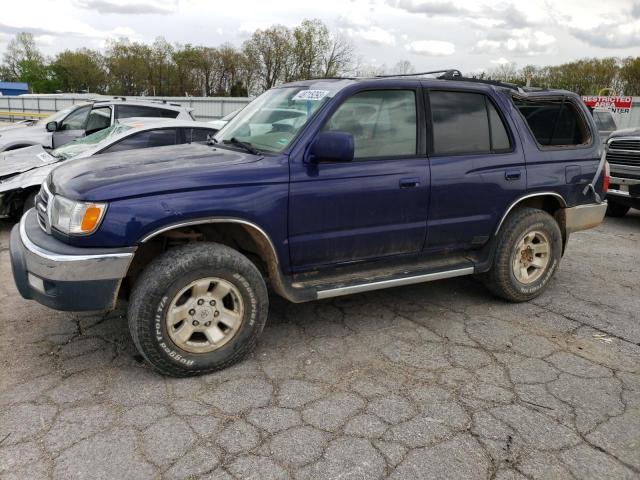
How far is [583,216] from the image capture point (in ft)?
16.1

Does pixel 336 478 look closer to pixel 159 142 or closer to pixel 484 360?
pixel 484 360

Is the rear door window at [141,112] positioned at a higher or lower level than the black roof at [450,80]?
lower

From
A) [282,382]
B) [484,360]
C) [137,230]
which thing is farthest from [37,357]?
[484,360]

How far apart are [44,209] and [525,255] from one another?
12.4 ft

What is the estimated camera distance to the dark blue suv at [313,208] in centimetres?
318

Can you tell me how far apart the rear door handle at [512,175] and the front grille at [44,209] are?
3337 millimetres

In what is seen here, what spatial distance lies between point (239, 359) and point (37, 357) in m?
1.34

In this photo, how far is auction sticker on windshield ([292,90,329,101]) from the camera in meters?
A: 3.90

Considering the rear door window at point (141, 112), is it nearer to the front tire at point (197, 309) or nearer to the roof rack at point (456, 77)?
the roof rack at point (456, 77)

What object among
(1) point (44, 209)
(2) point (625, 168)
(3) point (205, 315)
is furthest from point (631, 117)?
(1) point (44, 209)

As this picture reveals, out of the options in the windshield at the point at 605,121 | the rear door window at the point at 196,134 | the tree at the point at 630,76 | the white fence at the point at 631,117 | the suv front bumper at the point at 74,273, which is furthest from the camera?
the tree at the point at 630,76

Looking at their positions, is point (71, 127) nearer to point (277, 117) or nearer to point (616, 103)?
point (277, 117)

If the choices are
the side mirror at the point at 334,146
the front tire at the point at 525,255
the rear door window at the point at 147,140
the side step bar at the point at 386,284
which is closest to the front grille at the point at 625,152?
the front tire at the point at 525,255

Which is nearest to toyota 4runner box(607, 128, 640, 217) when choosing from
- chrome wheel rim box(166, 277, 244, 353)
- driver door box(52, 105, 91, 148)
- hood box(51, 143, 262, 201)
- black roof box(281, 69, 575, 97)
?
black roof box(281, 69, 575, 97)
